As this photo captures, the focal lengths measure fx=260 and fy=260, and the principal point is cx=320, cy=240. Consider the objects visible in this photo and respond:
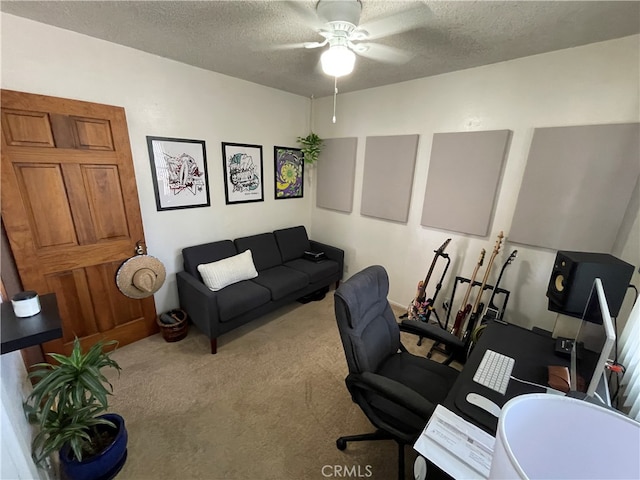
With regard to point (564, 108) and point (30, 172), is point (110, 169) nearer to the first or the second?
point (30, 172)

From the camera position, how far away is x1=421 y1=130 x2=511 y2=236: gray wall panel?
2.28 m

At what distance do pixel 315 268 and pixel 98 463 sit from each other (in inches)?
90.1

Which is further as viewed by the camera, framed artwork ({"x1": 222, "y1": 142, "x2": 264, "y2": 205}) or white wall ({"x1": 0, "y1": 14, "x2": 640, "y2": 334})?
framed artwork ({"x1": 222, "y1": 142, "x2": 264, "y2": 205})

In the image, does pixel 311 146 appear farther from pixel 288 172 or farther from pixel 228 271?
pixel 228 271

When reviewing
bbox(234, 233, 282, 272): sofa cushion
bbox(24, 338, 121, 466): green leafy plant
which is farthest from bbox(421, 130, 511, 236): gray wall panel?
bbox(24, 338, 121, 466): green leafy plant

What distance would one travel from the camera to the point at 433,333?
1.60m

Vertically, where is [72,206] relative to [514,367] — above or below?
above

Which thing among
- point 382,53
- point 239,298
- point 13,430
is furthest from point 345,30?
point 13,430

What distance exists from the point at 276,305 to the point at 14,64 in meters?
2.63

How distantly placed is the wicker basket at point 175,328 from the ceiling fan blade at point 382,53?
278 cm

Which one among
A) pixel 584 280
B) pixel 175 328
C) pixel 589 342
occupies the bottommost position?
pixel 175 328

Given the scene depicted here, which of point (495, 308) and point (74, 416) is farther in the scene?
point (495, 308)

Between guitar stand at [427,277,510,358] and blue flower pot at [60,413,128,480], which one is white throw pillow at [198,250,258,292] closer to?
blue flower pot at [60,413,128,480]

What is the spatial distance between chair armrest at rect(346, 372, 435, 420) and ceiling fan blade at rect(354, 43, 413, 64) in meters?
2.12
